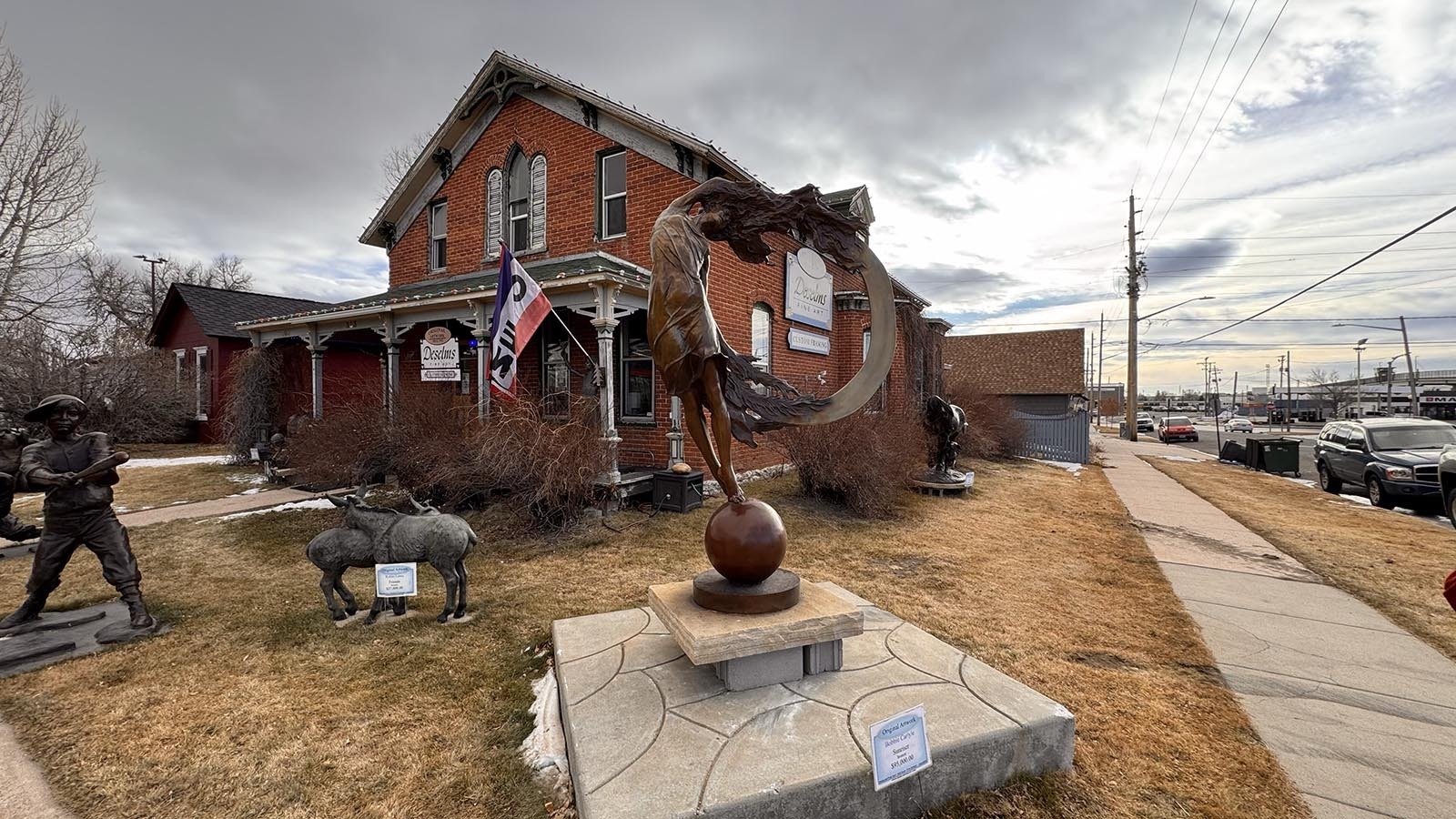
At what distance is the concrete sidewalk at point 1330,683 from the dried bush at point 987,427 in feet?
34.6

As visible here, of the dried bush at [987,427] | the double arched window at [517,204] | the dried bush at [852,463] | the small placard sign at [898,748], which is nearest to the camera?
the small placard sign at [898,748]

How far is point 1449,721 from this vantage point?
132 inches

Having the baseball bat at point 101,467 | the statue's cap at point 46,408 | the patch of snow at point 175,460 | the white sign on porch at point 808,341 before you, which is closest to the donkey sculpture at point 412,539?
the baseball bat at point 101,467

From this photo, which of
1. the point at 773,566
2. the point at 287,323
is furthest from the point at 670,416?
the point at 287,323

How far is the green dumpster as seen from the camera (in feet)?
57.2

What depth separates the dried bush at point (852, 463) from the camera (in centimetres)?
921

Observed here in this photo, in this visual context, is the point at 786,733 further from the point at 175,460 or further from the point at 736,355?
the point at 175,460

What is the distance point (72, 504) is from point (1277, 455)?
25.7 metres

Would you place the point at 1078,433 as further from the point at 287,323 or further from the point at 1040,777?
the point at 287,323

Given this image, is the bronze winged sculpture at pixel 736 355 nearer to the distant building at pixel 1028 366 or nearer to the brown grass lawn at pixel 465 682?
the brown grass lawn at pixel 465 682

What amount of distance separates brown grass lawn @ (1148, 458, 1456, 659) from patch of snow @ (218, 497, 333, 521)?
519 inches

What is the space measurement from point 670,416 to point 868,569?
480 cm

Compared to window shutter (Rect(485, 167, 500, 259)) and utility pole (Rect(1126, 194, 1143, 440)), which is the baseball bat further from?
utility pole (Rect(1126, 194, 1143, 440))

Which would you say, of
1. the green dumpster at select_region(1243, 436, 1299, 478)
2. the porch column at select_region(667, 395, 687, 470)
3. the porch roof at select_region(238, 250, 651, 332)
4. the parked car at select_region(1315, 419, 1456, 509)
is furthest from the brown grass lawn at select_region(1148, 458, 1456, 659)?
the porch roof at select_region(238, 250, 651, 332)
